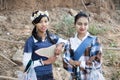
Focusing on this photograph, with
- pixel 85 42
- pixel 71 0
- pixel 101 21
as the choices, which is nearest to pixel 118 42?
pixel 101 21

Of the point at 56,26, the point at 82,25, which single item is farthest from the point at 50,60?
the point at 56,26

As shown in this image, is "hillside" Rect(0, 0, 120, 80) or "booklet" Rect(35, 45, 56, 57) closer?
"booklet" Rect(35, 45, 56, 57)

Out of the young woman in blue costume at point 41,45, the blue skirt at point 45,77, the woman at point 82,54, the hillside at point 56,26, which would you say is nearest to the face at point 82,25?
the woman at point 82,54

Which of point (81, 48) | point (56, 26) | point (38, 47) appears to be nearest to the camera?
point (81, 48)

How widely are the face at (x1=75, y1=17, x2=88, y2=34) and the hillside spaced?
1880 mm

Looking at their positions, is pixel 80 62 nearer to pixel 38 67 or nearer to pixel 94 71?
pixel 94 71

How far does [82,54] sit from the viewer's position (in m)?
2.87

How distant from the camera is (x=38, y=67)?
297 cm

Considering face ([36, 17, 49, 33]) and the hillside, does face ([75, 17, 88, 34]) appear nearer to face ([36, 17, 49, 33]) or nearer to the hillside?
face ([36, 17, 49, 33])

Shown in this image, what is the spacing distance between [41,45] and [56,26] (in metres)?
4.00

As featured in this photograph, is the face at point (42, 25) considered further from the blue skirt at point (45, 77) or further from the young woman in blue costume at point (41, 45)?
the blue skirt at point (45, 77)

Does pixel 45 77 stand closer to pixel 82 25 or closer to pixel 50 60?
pixel 50 60

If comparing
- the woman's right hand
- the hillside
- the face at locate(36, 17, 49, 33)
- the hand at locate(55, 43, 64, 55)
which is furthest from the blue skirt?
the hillside

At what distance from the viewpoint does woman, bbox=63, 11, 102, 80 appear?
2.86 m
